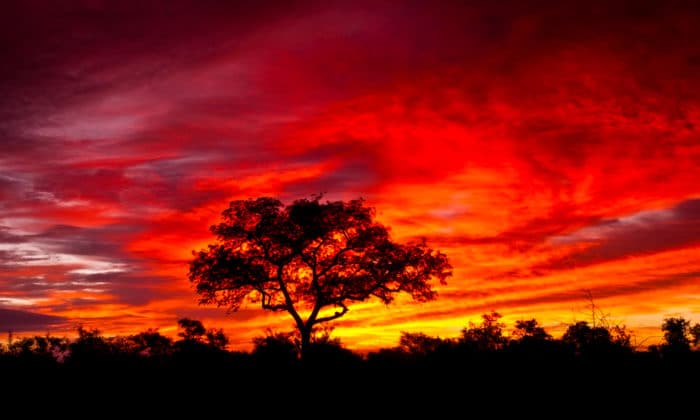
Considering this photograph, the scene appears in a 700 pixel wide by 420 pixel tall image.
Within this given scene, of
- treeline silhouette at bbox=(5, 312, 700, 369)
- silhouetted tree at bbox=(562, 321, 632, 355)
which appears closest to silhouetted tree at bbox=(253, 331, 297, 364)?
treeline silhouette at bbox=(5, 312, 700, 369)

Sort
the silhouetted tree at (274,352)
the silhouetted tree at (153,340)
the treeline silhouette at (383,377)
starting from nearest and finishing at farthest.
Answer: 1. the treeline silhouette at (383,377)
2. the silhouetted tree at (274,352)
3. the silhouetted tree at (153,340)

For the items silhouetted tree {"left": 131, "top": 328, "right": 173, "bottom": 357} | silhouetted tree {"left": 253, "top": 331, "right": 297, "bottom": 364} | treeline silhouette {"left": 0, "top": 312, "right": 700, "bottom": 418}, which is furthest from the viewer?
silhouetted tree {"left": 131, "top": 328, "right": 173, "bottom": 357}

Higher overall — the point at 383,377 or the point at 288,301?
the point at 288,301

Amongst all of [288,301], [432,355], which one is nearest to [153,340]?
[288,301]

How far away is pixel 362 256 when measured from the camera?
4891 cm

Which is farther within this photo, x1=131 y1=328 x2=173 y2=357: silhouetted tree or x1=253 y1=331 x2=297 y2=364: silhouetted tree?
x1=131 y1=328 x2=173 y2=357: silhouetted tree

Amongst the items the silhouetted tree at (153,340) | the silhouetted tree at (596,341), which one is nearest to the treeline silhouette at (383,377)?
the silhouetted tree at (596,341)

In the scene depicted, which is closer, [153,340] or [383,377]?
[383,377]

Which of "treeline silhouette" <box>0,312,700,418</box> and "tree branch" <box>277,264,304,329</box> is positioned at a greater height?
"tree branch" <box>277,264,304,329</box>

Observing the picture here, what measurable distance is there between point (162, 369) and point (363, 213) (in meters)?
28.6

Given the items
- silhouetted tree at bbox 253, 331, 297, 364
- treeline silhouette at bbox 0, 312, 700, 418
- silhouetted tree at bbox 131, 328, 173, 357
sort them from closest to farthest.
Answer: treeline silhouette at bbox 0, 312, 700, 418
silhouetted tree at bbox 253, 331, 297, 364
silhouetted tree at bbox 131, 328, 173, 357

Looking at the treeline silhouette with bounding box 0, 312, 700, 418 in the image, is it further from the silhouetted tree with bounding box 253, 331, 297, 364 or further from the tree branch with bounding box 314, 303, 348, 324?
the tree branch with bounding box 314, 303, 348, 324

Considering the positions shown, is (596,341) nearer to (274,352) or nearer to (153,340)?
(274,352)

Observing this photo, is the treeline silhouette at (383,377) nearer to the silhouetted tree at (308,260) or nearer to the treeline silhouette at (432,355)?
the treeline silhouette at (432,355)
